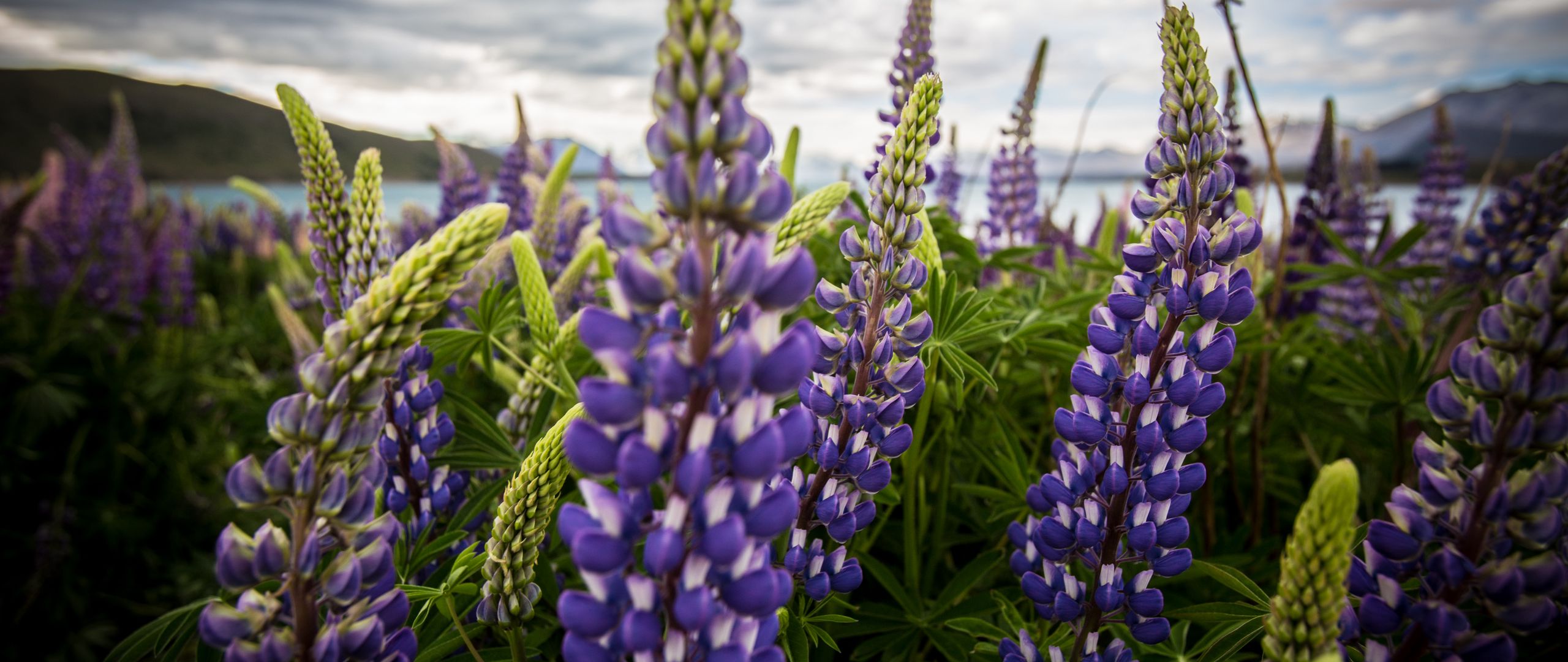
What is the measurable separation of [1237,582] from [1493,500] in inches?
15.3

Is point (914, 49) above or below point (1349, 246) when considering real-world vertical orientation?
above

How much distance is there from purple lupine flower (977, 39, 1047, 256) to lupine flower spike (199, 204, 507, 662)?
2.50 metres

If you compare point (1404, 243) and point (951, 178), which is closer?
point (1404, 243)

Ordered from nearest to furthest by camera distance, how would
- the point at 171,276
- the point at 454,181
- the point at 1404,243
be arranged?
the point at 1404,243, the point at 454,181, the point at 171,276

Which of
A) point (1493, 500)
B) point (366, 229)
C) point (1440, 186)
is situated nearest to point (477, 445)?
point (366, 229)

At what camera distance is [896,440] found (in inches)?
46.1

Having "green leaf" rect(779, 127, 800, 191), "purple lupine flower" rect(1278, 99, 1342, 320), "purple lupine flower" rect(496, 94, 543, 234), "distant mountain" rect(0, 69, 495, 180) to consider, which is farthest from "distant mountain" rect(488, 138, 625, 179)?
"distant mountain" rect(0, 69, 495, 180)

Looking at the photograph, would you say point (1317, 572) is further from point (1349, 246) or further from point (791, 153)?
point (1349, 246)

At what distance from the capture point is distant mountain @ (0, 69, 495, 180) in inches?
518

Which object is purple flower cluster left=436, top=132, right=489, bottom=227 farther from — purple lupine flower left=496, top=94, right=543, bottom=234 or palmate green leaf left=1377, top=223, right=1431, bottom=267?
palmate green leaf left=1377, top=223, right=1431, bottom=267

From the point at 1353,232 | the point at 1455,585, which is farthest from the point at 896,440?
the point at 1353,232

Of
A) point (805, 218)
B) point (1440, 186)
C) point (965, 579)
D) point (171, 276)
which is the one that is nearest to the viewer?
point (805, 218)

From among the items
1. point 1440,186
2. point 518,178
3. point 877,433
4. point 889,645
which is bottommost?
point 889,645

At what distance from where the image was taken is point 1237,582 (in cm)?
113
